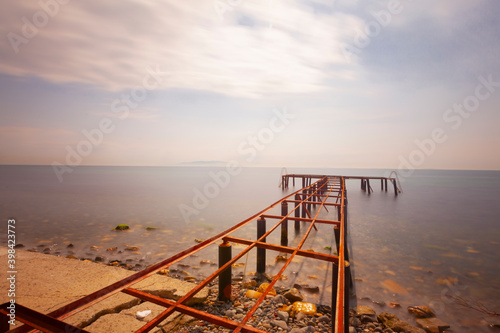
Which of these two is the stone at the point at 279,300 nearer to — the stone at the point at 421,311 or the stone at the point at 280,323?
the stone at the point at 280,323

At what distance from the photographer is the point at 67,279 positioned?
5.42 metres

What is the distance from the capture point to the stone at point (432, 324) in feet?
16.9

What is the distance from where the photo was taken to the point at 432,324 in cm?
530

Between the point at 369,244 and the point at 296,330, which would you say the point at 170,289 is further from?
the point at 369,244

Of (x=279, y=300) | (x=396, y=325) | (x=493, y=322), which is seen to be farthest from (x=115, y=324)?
(x=493, y=322)

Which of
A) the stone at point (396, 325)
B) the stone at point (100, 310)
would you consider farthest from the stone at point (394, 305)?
the stone at point (100, 310)

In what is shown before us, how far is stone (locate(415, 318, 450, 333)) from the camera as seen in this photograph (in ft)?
16.9

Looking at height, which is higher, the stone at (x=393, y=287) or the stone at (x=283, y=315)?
the stone at (x=283, y=315)

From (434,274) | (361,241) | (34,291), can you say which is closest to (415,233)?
(361,241)

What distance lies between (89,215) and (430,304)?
20.6m

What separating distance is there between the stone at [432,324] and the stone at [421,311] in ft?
0.52

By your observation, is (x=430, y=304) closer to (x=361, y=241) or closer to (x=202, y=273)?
(x=361, y=241)

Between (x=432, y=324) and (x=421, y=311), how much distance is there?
0.44 meters

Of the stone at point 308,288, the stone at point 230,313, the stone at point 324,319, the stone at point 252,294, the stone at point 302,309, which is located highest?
the stone at point 230,313
